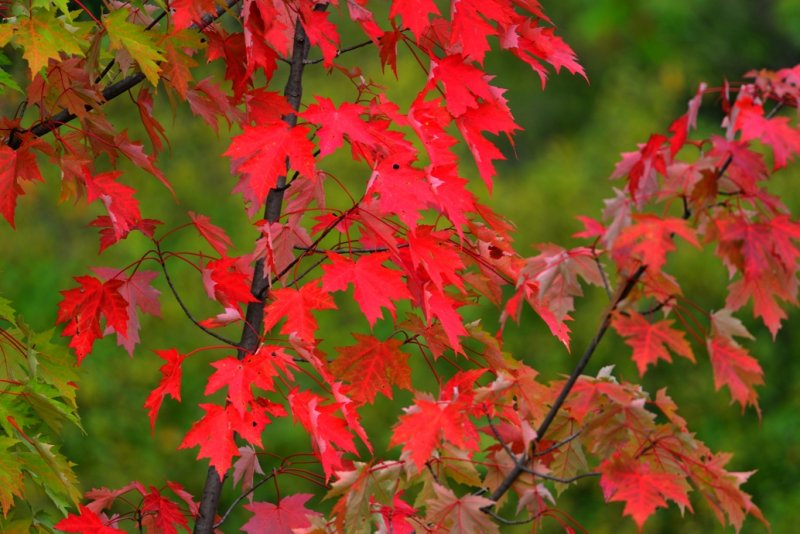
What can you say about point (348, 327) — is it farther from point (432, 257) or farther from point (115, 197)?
point (432, 257)

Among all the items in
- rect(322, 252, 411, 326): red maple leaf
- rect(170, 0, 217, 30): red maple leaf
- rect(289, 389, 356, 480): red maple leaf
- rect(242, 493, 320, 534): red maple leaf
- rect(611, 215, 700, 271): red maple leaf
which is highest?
rect(170, 0, 217, 30): red maple leaf

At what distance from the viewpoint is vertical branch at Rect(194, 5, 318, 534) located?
8.13 ft

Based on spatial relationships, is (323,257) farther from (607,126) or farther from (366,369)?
(607,126)

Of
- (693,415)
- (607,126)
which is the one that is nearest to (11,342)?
(693,415)

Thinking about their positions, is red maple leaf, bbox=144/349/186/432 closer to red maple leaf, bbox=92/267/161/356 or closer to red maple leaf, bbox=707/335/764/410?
red maple leaf, bbox=92/267/161/356

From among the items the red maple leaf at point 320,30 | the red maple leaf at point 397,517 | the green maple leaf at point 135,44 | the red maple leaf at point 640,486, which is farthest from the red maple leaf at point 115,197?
the red maple leaf at point 640,486

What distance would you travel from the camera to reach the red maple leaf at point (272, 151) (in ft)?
6.89

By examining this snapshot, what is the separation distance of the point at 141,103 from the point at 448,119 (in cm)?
75

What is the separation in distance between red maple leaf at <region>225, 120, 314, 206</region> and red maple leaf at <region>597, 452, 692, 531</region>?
31.2 inches

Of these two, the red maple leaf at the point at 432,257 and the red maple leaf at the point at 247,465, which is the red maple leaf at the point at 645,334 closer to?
the red maple leaf at the point at 432,257

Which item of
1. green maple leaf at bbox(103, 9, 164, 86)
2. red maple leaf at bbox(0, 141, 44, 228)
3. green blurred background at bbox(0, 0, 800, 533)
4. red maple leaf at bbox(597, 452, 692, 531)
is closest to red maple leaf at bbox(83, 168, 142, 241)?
red maple leaf at bbox(0, 141, 44, 228)

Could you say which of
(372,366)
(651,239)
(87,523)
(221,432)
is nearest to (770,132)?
(651,239)

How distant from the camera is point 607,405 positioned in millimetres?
2318

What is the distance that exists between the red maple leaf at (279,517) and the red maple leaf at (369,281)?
0.64m
